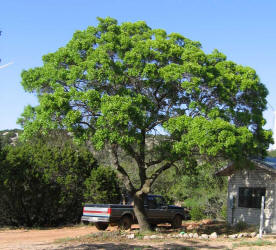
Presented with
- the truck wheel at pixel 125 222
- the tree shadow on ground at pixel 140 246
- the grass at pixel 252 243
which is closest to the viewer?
the tree shadow on ground at pixel 140 246

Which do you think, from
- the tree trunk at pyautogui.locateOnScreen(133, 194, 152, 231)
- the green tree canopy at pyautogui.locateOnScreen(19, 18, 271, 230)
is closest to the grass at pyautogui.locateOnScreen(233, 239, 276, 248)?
the green tree canopy at pyautogui.locateOnScreen(19, 18, 271, 230)

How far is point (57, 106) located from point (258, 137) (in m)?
8.27

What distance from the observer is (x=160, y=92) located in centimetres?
1584

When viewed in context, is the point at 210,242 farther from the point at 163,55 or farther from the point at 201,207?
the point at 201,207

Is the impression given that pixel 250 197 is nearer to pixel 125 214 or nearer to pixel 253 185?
pixel 253 185

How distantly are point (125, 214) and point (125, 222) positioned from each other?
36 cm

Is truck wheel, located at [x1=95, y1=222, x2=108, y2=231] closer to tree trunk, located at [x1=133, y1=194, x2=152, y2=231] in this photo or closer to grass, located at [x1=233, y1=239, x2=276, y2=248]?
tree trunk, located at [x1=133, y1=194, x2=152, y2=231]

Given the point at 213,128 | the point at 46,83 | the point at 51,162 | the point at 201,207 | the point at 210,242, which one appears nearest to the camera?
the point at 213,128

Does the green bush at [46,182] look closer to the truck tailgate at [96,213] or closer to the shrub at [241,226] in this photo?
the truck tailgate at [96,213]

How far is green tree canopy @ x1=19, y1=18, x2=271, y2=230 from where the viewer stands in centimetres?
1396

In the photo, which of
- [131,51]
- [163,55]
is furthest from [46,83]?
[163,55]

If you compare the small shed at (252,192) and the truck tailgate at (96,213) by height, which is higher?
the small shed at (252,192)

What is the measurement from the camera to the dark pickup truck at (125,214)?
17.7 m

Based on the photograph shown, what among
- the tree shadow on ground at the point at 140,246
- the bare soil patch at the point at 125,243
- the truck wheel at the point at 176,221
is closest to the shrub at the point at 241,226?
the truck wheel at the point at 176,221
